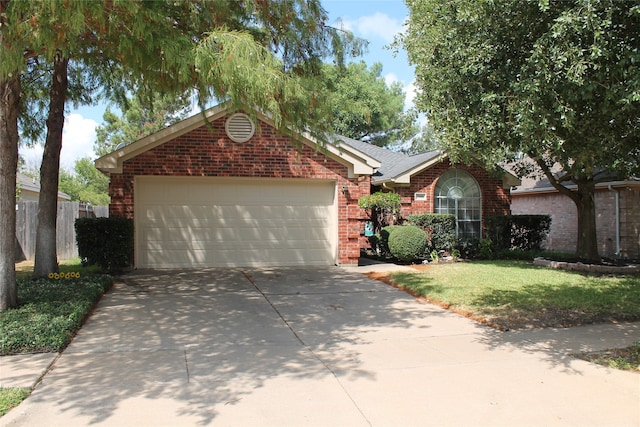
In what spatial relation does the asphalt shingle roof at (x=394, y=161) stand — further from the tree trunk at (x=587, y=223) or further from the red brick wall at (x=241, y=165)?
the tree trunk at (x=587, y=223)

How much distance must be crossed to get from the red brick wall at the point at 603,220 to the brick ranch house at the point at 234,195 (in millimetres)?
8606

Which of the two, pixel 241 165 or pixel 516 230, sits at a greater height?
pixel 241 165

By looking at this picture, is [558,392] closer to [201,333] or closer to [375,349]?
[375,349]

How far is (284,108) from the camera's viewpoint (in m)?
6.83

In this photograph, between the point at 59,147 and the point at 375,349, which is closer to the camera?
the point at 375,349

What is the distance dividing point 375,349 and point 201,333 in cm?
237

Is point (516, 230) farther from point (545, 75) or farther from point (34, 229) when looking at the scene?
point (34, 229)

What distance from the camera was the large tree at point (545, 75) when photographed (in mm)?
4922

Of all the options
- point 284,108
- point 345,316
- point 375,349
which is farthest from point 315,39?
point 375,349

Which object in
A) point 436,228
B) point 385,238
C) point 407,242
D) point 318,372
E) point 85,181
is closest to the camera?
point 318,372

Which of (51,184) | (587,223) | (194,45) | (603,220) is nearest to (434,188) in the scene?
(587,223)

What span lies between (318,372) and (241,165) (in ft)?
28.3

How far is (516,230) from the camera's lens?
16.8 m

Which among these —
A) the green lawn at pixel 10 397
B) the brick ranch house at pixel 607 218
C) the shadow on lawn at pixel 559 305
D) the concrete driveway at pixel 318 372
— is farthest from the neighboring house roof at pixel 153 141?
the brick ranch house at pixel 607 218
